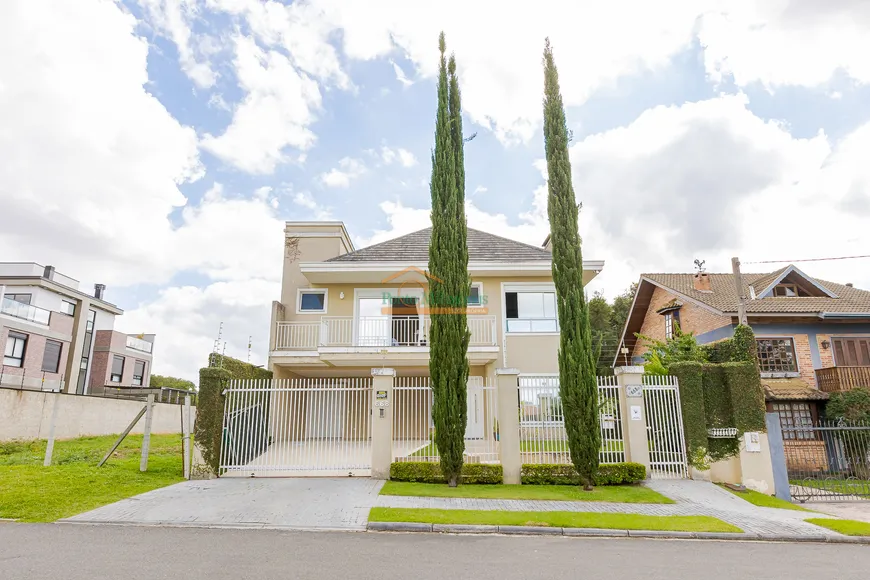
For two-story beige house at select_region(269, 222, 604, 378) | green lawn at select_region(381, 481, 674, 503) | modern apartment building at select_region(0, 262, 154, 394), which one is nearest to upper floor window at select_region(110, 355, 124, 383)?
modern apartment building at select_region(0, 262, 154, 394)

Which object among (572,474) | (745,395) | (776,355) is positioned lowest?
(572,474)

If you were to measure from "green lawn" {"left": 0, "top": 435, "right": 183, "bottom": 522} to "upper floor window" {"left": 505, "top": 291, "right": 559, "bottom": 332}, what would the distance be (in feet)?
34.1

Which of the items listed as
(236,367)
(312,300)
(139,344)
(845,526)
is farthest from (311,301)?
(139,344)

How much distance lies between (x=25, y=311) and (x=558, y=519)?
3271cm

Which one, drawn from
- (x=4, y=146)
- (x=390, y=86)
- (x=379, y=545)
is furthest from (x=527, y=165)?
(x=4, y=146)

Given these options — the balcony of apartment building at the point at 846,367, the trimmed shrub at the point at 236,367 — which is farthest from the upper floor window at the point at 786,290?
the trimmed shrub at the point at 236,367

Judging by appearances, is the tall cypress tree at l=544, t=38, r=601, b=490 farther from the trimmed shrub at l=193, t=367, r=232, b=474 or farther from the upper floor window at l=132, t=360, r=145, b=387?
the upper floor window at l=132, t=360, r=145, b=387

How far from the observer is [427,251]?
17.2 metres

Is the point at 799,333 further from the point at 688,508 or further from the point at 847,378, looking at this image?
the point at 688,508

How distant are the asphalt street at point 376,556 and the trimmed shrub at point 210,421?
11.0 ft

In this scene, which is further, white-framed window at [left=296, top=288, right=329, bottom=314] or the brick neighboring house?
the brick neighboring house

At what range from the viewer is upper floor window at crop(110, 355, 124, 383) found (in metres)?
36.5

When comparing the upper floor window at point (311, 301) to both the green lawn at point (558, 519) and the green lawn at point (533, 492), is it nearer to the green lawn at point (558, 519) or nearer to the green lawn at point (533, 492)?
the green lawn at point (533, 492)

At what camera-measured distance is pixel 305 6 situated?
1001 centimetres
